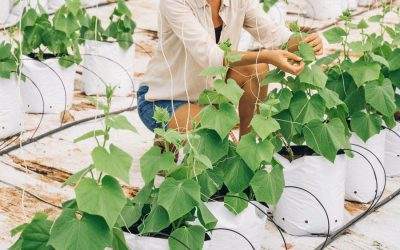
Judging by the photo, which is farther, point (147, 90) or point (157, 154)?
point (147, 90)

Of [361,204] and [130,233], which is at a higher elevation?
[130,233]

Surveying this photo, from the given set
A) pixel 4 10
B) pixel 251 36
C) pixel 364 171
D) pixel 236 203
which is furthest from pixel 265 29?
pixel 4 10

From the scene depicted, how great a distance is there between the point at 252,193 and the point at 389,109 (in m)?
0.56

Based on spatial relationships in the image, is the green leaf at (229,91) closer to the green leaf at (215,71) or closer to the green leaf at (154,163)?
the green leaf at (215,71)

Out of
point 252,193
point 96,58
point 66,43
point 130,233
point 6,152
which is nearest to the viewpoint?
point 130,233

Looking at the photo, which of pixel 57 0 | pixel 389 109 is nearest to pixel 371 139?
pixel 389 109

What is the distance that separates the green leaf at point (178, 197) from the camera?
1.77m

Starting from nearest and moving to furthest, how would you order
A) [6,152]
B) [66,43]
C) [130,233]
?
[130,233] < [6,152] < [66,43]

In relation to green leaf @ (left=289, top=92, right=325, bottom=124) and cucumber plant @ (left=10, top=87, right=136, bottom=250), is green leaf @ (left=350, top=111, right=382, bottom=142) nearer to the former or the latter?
green leaf @ (left=289, top=92, right=325, bottom=124)

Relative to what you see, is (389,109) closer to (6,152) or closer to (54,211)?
(54,211)

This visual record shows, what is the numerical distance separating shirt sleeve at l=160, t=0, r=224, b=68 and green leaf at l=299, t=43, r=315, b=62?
0.76 ft

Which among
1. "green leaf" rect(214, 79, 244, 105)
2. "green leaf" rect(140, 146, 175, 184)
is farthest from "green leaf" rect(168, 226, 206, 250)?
"green leaf" rect(214, 79, 244, 105)

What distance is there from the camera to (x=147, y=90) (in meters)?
2.68

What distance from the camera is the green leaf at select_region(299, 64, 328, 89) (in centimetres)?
223
